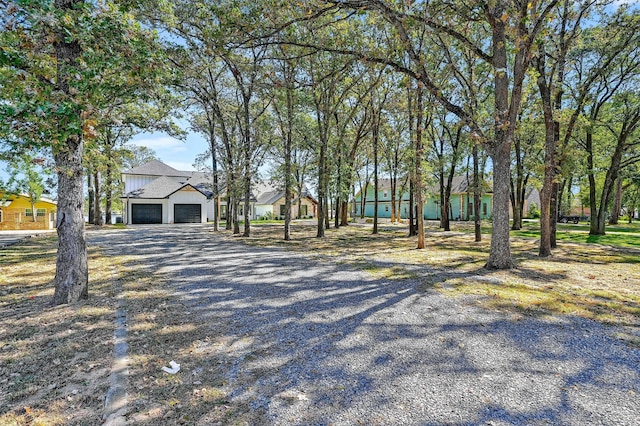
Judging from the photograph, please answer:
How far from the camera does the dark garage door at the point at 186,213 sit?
111 ft

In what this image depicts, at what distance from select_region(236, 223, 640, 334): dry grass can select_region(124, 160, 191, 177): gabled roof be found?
3174 centimetres

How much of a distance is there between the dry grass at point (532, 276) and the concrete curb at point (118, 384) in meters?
4.98

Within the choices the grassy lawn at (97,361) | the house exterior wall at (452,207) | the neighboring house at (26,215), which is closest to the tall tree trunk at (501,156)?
the grassy lawn at (97,361)

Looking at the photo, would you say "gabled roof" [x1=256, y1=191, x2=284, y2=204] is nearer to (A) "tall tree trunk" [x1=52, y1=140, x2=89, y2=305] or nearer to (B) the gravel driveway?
(A) "tall tree trunk" [x1=52, y1=140, x2=89, y2=305]

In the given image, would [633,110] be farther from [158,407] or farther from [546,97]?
[158,407]

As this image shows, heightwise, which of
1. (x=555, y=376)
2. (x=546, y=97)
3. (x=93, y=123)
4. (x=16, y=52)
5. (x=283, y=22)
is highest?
(x=283, y=22)

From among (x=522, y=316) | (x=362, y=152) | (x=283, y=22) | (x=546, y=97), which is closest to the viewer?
(x=522, y=316)

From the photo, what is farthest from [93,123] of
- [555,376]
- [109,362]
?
[555,376]

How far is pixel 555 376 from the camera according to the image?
307 cm

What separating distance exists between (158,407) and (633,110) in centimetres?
2405

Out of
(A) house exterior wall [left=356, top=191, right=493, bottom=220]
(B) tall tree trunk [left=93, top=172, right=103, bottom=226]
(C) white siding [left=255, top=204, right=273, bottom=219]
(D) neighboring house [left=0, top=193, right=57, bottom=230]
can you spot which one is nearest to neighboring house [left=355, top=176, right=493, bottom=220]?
(A) house exterior wall [left=356, top=191, right=493, bottom=220]

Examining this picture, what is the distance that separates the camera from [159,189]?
3356 cm

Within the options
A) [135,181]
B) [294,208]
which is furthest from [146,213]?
[294,208]

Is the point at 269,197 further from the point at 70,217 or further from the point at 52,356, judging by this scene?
the point at 52,356
